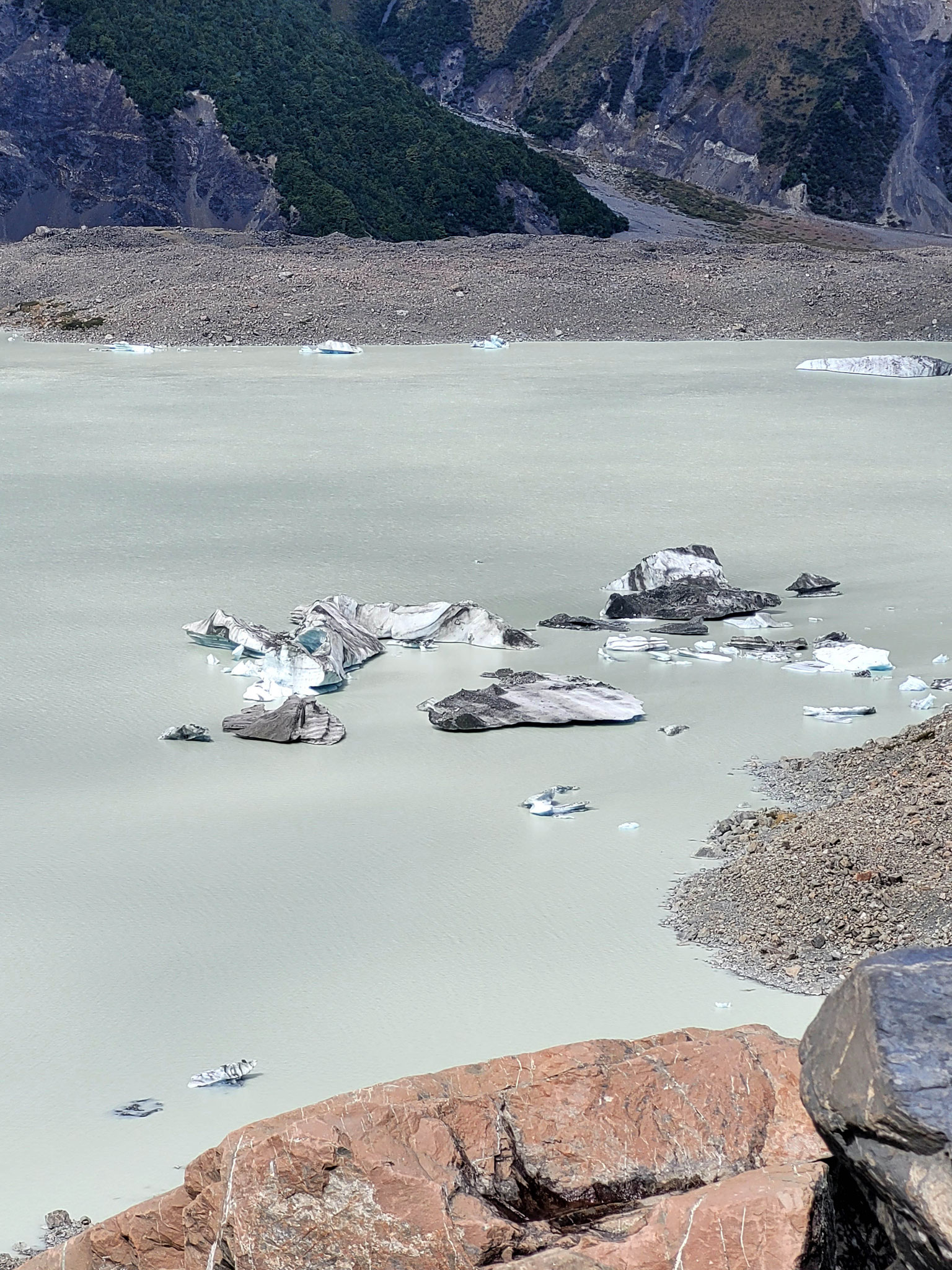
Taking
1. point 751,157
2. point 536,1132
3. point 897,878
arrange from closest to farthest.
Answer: point 536,1132 < point 897,878 < point 751,157

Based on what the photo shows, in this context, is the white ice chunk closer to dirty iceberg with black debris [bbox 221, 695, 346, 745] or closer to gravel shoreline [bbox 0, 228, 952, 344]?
dirty iceberg with black debris [bbox 221, 695, 346, 745]

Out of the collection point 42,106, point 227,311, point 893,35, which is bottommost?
point 227,311

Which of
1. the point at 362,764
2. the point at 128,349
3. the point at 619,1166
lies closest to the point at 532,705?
the point at 362,764

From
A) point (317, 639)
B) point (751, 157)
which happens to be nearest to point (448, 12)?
point (751, 157)

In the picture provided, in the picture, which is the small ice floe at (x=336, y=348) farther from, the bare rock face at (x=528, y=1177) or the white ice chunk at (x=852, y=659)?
the bare rock face at (x=528, y=1177)

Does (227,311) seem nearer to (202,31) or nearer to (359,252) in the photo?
(359,252)

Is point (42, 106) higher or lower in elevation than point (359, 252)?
higher
